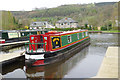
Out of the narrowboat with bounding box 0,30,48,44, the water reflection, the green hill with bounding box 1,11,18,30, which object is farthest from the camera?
the green hill with bounding box 1,11,18,30

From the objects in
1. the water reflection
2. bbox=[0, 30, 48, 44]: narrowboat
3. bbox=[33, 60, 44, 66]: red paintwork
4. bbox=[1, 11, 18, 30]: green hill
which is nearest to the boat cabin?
bbox=[33, 60, 44, 66]: red paintwork

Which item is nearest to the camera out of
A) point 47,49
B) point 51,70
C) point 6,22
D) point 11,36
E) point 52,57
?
point 51,70

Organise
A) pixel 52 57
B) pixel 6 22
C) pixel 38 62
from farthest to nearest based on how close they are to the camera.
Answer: pixel 6 22, pixel 52 57, pixel 38 62

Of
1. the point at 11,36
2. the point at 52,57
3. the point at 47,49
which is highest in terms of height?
the point at 11,36

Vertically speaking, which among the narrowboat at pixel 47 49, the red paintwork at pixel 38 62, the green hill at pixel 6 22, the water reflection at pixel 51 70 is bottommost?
the water reflection at pixel 51 70

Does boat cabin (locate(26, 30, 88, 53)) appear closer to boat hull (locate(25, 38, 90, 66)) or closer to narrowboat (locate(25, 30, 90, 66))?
narrowboat (locate(25, 30, 90, 66))

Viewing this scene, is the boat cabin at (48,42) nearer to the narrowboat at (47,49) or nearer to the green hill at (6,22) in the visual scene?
the narrowboat at (47,49)

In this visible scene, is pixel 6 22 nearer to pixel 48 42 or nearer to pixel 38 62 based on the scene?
pixel 48 42

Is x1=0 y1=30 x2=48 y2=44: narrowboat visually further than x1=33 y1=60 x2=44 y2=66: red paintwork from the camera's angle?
Yes

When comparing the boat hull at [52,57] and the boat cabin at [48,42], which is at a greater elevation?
the boat cabin at [48,42]

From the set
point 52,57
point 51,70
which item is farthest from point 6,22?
point 51,70

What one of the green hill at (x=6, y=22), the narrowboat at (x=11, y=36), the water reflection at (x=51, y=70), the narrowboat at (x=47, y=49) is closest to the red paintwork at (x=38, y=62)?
the narrowboat at (x=47, y=49)

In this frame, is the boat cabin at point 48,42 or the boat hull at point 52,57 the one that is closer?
the boat hull at point 52,57

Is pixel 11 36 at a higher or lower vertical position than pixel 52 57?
higher
